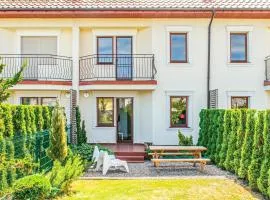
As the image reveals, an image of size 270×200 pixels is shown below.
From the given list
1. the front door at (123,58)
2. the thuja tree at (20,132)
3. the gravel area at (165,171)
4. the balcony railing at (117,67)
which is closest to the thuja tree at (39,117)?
the thuja tree at (20,132)

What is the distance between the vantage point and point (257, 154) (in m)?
10.8

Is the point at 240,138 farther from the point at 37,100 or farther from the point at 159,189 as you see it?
the point at 37,100

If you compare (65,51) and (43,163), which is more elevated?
(65,51)

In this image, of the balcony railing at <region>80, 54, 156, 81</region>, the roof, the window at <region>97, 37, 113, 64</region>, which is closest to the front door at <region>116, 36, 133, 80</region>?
the balcony railing at <region>80, 54, 156, 81</region>

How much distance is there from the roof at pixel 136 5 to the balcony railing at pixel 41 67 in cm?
254

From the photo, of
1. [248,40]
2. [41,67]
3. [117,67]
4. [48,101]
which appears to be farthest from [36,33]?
[248,40]

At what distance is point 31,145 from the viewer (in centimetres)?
1145

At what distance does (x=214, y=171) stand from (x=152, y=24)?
27.2 ft

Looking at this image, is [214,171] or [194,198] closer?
[194,198]

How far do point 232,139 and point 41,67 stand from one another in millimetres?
10504

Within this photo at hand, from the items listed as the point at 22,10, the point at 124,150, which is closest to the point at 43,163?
the point at 124,150

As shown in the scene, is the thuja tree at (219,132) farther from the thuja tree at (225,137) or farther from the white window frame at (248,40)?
the white window frame at (248,40)

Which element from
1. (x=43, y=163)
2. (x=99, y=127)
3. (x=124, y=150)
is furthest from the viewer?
(x=99, y=127)

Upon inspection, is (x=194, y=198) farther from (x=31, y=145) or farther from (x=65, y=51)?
(x=65, y=51)
